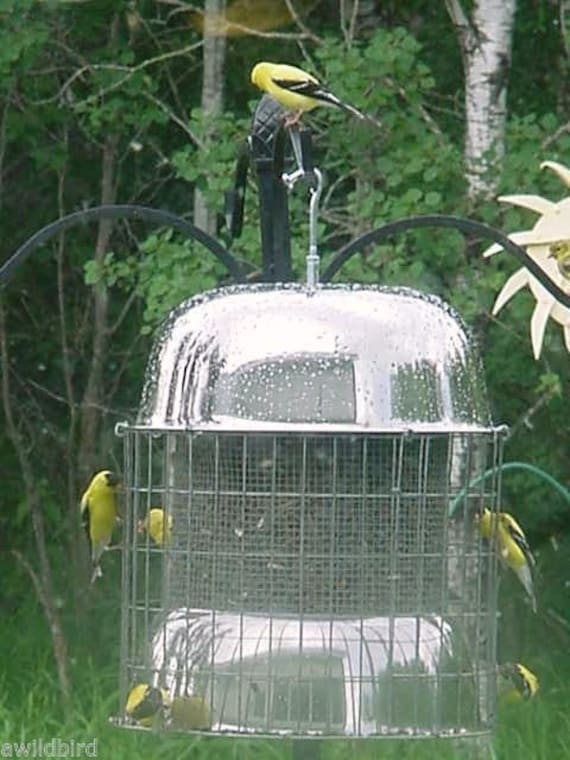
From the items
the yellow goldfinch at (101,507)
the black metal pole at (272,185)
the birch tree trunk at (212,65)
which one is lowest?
the yellow goldfinch at (101,507)

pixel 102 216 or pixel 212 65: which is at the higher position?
pixel 212 65

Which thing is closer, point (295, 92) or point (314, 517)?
point (314, 517)

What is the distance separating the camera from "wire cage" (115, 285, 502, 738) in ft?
8.20

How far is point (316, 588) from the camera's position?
2.58m

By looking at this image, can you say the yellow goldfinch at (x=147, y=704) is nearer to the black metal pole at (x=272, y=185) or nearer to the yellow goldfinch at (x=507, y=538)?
the yellow goldfinch at (x=507, y=538)

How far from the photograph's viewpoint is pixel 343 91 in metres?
5.43

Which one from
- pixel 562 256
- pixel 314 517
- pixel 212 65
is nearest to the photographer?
pixel 314 517

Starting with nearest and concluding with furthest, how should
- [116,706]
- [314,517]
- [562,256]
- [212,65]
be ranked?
[314,517]
[562,256]
[116,706]
[212,65]

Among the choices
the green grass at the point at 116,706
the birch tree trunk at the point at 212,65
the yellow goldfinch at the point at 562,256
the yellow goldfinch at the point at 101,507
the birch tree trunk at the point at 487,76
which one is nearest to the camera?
the yellow goldfinch at the point at 562,256

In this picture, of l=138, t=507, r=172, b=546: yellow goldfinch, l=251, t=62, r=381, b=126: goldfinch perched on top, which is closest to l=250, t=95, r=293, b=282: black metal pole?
l=251, t=62, r=381, b=126: goldfinch perched on top

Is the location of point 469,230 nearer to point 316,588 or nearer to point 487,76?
point 316,588

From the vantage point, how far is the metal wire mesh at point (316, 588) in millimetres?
2520

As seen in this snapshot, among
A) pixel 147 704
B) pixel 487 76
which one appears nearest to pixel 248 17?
pixel 487 76

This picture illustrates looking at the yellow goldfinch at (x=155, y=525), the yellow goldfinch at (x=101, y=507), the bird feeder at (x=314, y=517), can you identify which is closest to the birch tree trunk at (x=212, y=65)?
the yellow goldfinch at (x=101, y=507)
